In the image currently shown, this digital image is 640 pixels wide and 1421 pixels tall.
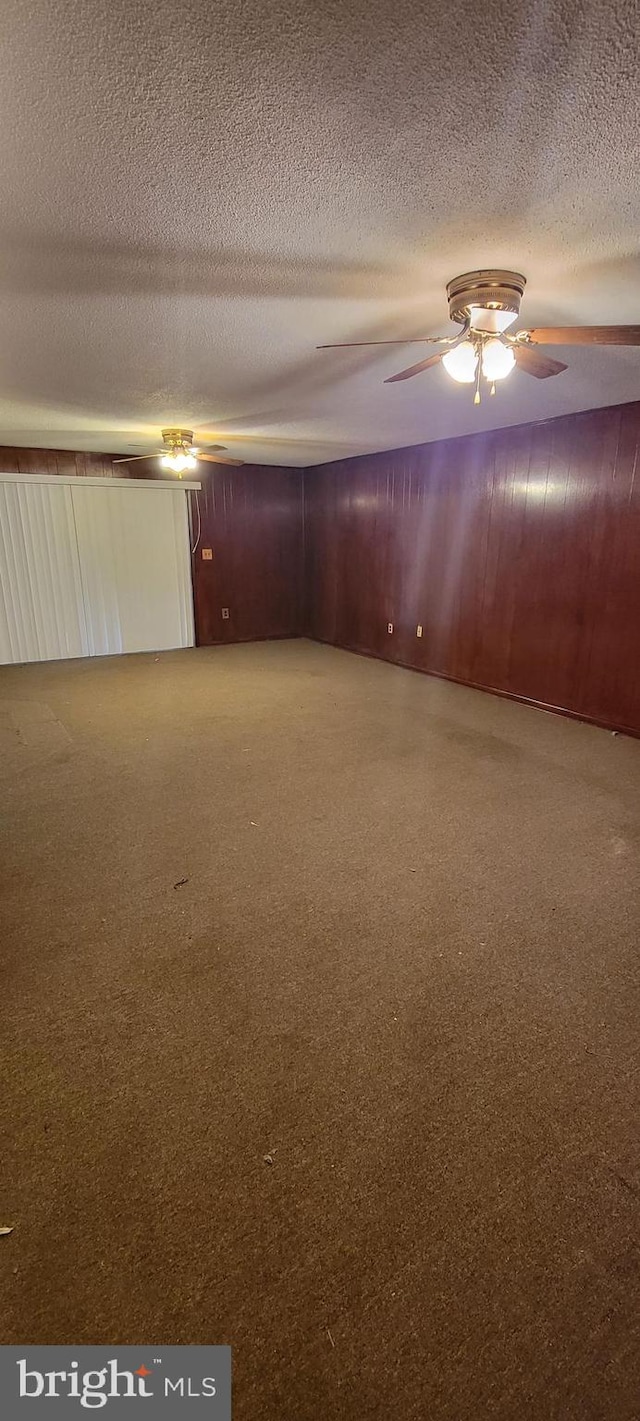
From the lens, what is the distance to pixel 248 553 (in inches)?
303

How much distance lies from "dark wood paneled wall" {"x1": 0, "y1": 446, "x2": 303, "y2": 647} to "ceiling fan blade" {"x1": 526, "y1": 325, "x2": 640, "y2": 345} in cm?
580

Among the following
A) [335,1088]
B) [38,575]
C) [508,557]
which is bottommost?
[335,1088]

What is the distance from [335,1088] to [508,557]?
14.8ft

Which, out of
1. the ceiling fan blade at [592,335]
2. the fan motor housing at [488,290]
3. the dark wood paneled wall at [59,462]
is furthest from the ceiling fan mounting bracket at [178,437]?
the ceiling fan blade at [592,335]

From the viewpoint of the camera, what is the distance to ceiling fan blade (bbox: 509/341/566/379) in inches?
84.9

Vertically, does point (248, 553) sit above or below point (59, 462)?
below

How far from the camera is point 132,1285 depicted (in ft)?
3.83

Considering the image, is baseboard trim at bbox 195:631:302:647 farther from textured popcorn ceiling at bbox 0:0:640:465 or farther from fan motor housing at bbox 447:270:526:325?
fan motor housing at bbox 447:270:526:325

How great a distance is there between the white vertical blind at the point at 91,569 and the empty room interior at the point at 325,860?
101 inches

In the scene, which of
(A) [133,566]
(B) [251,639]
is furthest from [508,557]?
(A) [133,566]

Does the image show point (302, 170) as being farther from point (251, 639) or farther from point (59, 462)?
point (251, 639)

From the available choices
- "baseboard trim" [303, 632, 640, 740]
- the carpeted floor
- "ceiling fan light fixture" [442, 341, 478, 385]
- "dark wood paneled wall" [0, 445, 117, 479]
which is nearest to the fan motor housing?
"ceiling fan light fixture" [442, 341, 478, 385]

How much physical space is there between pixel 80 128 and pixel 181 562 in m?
6.14

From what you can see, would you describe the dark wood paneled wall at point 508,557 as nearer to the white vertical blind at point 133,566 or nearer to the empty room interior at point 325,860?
the empty room interior at point 325,860
